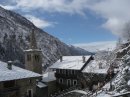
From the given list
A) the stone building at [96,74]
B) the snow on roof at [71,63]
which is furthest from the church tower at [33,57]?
the stone building at [96,74]

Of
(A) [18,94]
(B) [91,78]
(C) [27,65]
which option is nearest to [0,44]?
(C) [27,65]

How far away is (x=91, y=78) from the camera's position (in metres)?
66.3

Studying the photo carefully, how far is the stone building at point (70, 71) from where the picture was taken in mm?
72025

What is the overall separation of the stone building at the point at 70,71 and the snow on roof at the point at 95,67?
1.50m

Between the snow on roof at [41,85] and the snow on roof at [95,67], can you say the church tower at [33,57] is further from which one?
the snow on roof at [95,67]

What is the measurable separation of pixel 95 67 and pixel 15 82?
86.0ft

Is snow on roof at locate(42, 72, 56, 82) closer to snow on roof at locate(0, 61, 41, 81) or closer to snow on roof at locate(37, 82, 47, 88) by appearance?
snow on roof at locate(37, 82, 47, 88)

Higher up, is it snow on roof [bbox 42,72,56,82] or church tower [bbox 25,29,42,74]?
church tower [bbox 25,29,42,74]

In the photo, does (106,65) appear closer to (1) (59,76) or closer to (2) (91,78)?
(2) (91,78)

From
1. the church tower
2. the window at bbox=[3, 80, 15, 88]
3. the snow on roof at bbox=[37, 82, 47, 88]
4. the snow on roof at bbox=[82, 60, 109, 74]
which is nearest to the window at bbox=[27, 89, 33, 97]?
the window at bbox=[3, 80, 15, 88]

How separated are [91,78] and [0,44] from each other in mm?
133095

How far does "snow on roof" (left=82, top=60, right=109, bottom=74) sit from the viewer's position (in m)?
65.6

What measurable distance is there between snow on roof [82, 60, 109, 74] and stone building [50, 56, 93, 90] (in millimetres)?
1500

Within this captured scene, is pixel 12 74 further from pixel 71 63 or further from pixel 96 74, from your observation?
pixel 71 63
